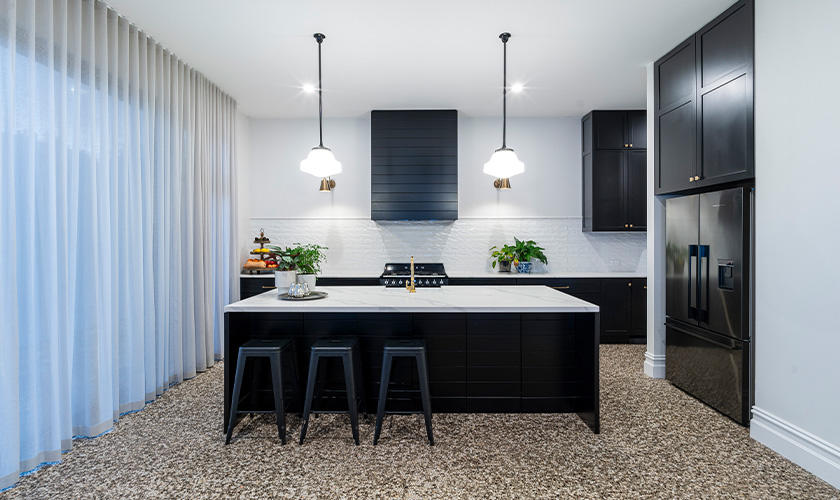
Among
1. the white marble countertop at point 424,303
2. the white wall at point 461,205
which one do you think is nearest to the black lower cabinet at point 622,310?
the white wall at point 461,205

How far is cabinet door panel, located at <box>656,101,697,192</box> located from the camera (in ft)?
10.9

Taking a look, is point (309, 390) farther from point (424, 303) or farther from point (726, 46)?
point (726, 46)

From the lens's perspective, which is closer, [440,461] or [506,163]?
[440,461]

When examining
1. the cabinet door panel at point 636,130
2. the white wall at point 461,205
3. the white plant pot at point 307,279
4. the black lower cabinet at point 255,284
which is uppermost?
the cabinet door panel at point 636,130

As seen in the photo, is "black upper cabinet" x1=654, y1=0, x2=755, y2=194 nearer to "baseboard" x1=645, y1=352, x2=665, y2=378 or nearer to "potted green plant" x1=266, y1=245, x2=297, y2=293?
"baseboard" x1=645, y1=352, x2=665, y2=378

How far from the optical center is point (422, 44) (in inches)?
134

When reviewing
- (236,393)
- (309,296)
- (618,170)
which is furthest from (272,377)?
(618,170)

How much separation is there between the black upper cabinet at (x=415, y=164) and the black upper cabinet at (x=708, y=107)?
2353 mm

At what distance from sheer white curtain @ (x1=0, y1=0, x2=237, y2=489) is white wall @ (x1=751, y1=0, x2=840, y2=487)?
437 centimetres

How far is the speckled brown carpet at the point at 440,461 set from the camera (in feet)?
7.00

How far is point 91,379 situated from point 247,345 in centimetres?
106

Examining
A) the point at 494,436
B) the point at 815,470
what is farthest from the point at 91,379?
the point at 815,470

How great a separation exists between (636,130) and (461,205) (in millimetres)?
2427

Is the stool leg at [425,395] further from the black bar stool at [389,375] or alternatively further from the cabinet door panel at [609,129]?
the cabinet door panel at [609,129]
